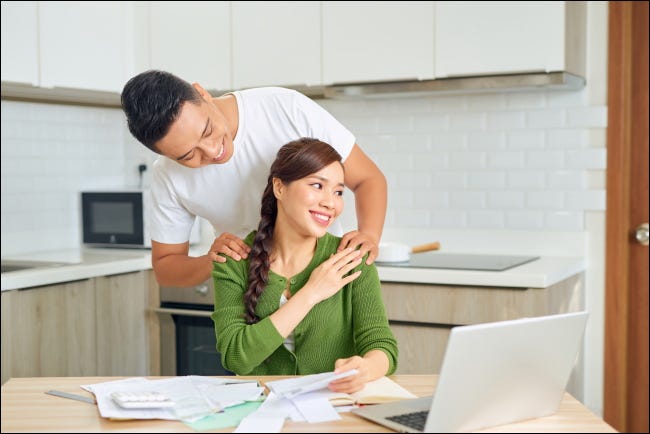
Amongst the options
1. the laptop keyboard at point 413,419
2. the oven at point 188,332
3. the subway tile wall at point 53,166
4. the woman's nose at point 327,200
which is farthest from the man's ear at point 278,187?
the subway tile wall at point 53,166

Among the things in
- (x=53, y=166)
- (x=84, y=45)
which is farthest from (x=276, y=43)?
(x=53, y=166)

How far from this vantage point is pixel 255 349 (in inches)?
76.9

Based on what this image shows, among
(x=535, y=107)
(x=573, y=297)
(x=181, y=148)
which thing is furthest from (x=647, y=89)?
(x=181, y=148)

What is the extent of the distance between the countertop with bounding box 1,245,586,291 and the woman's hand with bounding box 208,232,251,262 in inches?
51.4

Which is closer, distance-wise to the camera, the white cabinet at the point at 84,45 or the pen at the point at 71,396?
the pen at the point at 71,396

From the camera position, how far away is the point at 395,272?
11.1 feet

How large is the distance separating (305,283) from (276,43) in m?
2.02

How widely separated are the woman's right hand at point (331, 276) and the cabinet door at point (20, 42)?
6.92 feet

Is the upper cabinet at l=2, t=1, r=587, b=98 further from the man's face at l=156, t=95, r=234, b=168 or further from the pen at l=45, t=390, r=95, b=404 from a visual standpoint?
the pen at l=45, t=390, r=95, b=404

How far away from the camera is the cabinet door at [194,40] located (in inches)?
158

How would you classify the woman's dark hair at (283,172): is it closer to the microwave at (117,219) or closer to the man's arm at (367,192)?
the man's arm at (367,192)

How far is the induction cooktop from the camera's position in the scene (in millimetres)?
3359

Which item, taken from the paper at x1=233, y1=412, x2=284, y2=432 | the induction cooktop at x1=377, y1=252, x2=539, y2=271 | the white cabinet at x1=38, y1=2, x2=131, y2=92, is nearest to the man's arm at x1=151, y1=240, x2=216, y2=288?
the paper at x1=233, y1=412, x2=284, y2=432

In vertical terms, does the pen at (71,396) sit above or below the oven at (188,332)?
above
